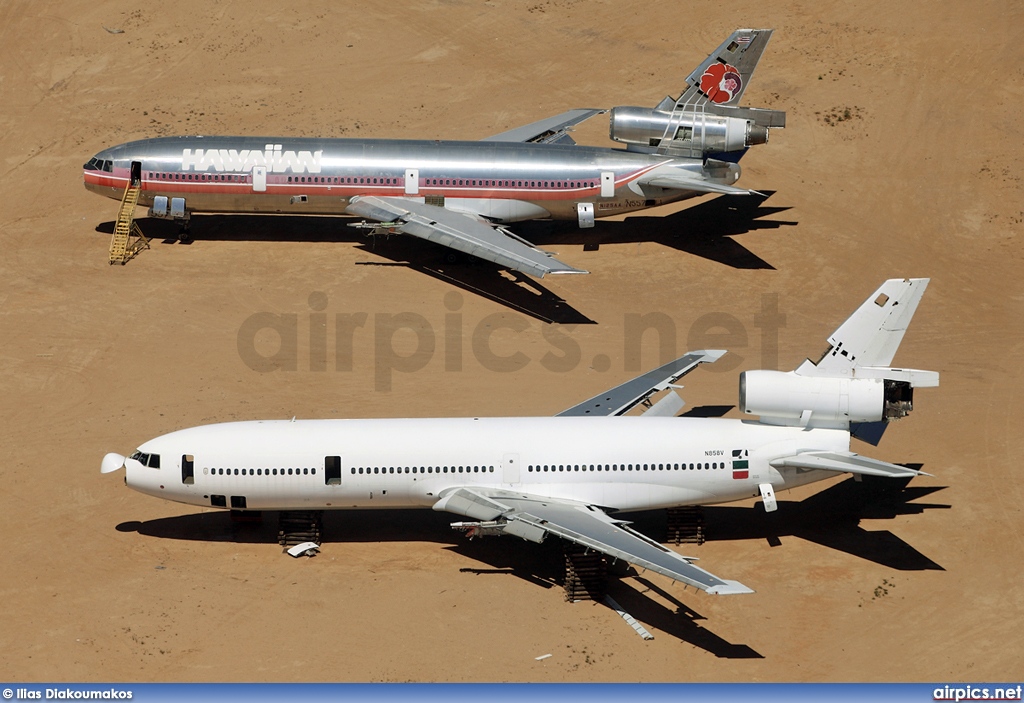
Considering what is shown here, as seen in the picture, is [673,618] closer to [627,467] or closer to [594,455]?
Result: [627,467]

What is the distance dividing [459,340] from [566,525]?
18.0 m

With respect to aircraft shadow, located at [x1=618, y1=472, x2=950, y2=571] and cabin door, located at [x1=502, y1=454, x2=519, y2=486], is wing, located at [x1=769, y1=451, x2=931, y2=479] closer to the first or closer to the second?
aircraft shadow, located at [x1=618, y1=472, x2=950, y2=571]

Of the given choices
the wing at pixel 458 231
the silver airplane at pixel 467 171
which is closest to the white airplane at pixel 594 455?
the wing at pixel 458 231

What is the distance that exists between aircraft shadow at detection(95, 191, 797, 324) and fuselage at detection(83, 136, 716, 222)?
2.69 meters

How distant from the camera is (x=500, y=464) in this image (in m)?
48.7

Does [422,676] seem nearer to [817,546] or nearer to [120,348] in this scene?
[817,546]

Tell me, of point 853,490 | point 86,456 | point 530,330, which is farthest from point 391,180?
point 853,490

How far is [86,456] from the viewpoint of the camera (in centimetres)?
5462

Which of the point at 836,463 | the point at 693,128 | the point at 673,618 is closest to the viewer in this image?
the point at 673,618

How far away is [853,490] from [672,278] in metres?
18.0

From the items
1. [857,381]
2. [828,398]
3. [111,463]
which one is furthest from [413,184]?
[857,381]

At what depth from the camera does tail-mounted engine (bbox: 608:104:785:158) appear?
6831cm

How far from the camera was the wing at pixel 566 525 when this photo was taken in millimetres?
44000

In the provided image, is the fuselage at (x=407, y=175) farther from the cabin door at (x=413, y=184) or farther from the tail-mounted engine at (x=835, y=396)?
the tail-mounted engine at (x=835, y=396)
